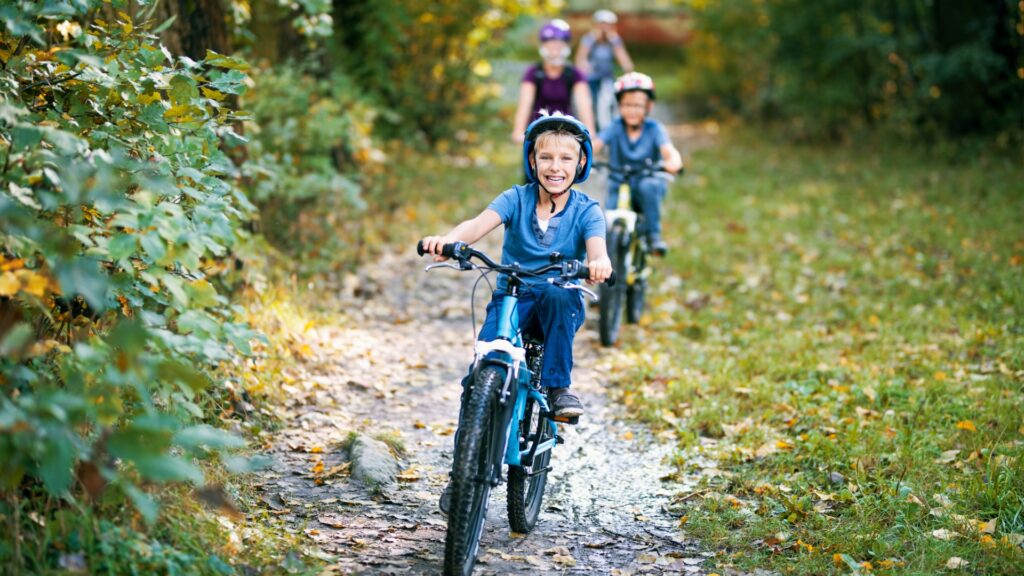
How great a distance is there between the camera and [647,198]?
8.34 meters

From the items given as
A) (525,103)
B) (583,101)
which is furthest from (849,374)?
(525,103)

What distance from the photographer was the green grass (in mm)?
4715

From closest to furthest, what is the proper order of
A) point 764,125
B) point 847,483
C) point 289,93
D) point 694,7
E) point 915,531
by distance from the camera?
point 915,531
point 847,483
point 289,93
point 764,125
point 694,7

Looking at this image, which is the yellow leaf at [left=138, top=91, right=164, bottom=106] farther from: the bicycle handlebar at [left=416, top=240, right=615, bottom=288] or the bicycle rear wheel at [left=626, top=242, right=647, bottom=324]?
the bicycle rear wheel at [left=626, top=242, right=647, bottom=324]

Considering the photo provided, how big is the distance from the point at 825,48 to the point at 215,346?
1700 cm

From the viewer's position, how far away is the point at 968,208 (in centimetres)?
1185

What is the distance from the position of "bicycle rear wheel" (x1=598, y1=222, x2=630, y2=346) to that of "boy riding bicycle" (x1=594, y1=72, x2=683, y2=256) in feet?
1.32

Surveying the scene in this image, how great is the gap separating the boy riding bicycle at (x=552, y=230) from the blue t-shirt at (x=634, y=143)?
3.59 m

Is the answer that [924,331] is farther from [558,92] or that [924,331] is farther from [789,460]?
[558,92]

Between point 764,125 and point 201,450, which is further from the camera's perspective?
point 764,125

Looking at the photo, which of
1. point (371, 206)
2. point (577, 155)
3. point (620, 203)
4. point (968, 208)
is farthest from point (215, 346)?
point (968, 208)

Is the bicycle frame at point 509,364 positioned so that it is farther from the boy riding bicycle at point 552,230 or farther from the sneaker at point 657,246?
the sneaker at point 657,246

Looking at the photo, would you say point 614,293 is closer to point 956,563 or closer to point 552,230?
point 552,230

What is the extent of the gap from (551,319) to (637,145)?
4.24 meters
